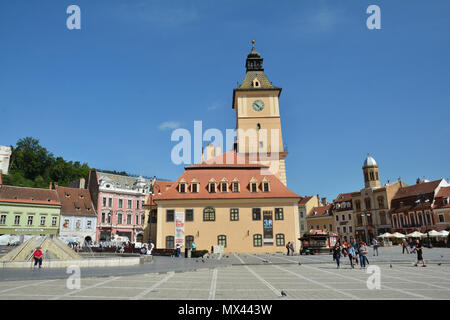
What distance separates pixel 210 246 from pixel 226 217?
13.9 ft

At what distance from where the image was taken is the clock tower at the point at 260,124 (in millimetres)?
51062

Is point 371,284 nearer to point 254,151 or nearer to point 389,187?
point 254,151

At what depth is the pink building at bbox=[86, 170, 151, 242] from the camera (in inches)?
2373

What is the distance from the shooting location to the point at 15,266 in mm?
19094

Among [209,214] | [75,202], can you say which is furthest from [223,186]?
[75,202]

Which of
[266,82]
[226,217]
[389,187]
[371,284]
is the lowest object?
[371,284]

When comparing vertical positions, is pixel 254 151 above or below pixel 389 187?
above

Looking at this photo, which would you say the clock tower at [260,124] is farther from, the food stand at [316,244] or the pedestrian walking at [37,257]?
the pedestrian walking at [37,257]

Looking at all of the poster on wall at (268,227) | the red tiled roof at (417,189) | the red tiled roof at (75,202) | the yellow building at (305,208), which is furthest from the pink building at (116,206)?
the red tiled roof at (417,189)

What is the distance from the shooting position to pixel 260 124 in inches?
2084

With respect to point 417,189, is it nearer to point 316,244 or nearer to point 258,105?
point 258,105

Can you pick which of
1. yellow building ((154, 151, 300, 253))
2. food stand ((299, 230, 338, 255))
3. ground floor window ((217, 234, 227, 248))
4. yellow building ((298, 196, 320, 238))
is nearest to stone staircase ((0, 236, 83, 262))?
yellow building ((154, 151, 300, 253))
